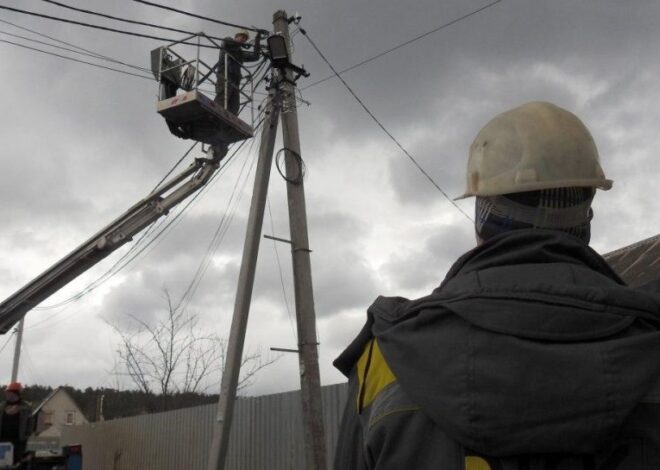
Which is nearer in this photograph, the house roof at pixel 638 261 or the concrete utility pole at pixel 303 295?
the house roof at pixel 638 261

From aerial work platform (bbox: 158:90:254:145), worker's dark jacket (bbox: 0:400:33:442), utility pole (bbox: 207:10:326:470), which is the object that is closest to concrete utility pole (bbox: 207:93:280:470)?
utility pole (bbox: 207:10:326:470)

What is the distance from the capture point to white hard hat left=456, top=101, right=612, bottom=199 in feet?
4.42

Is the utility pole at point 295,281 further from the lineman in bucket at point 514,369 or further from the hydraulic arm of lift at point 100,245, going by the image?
the lineman in bucket at point 514,369

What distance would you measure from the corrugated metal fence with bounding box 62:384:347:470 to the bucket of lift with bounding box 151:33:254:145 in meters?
4.20

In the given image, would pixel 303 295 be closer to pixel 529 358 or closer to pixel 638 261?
pixel 638 261

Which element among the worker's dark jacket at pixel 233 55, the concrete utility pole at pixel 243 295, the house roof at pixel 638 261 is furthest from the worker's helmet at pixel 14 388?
the house roof at pixel 638 261

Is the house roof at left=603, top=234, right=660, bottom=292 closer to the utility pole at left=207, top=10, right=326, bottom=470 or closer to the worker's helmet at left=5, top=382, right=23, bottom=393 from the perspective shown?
the utility pole at left=207, top=10, right=326, bottom=470

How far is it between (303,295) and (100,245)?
15.4ft

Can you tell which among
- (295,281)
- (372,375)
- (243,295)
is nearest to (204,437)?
(243,295)

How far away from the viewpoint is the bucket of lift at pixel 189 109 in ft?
35.3

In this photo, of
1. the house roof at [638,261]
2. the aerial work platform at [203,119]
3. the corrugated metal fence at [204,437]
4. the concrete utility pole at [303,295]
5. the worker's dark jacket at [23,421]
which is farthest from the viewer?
the aerial work platform at [203,119]

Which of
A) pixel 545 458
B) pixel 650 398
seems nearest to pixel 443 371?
pixel 545 458

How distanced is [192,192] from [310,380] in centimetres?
438

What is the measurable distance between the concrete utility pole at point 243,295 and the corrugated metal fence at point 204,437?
1.44 metres
